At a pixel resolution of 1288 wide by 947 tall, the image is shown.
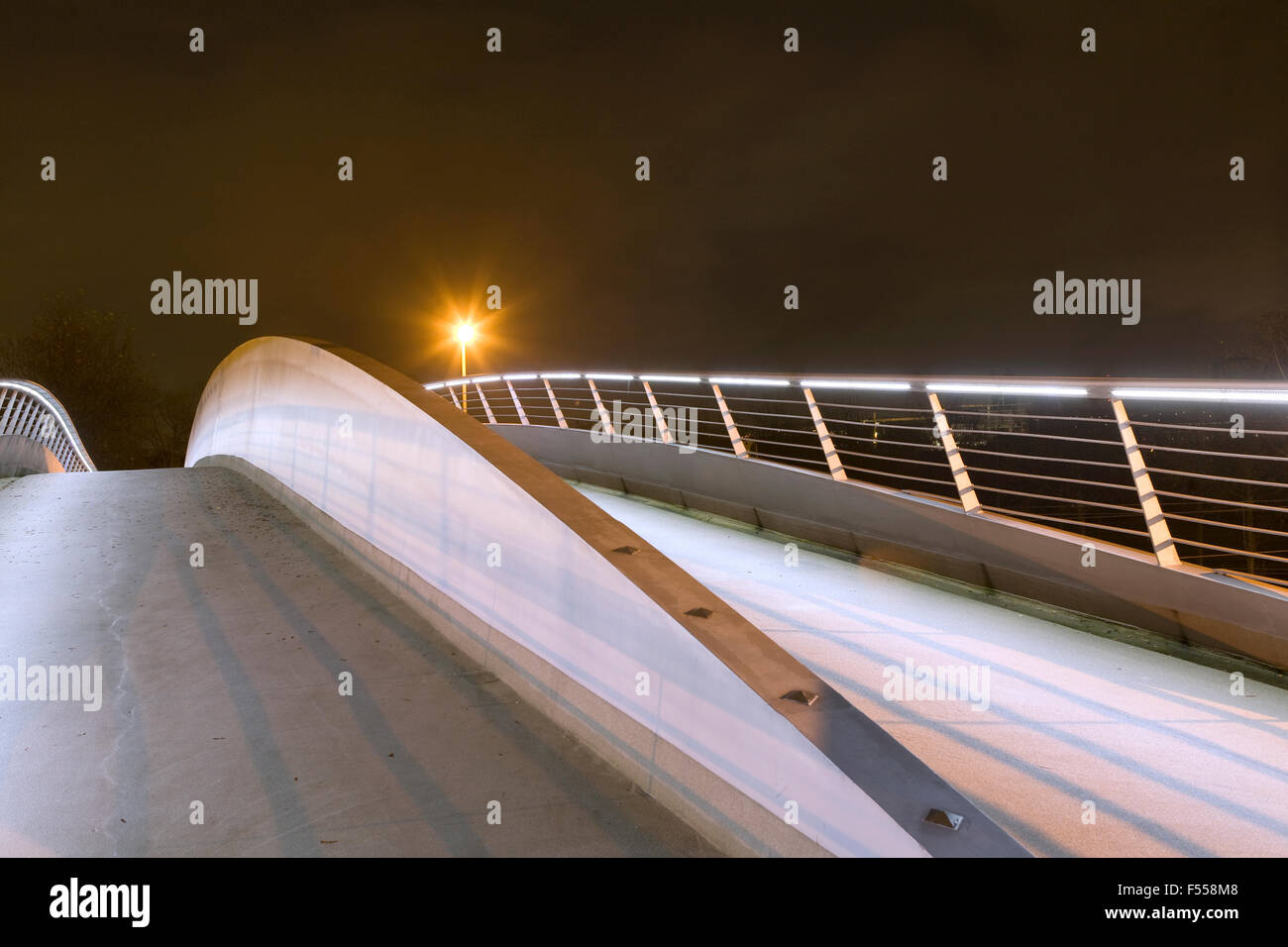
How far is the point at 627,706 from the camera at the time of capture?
384cm

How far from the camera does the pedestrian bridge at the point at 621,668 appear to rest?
10.6 feet

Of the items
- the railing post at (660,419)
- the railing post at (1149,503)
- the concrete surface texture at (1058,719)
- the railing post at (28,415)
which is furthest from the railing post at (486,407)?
the railing post at (1149,503)

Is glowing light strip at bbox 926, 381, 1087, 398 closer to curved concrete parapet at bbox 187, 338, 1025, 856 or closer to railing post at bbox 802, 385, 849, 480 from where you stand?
railing post at bbox 802, 385, 849, 480

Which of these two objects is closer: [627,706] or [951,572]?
[627,706]

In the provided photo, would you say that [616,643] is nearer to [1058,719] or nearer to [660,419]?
[1058,719]

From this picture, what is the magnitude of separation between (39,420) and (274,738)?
926 inches

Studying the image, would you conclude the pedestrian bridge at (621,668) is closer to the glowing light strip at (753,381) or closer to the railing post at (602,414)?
the glowing light strip at (753,381)

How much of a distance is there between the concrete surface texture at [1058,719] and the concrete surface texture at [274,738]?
1.45 m

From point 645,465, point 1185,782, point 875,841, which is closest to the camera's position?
point 875,841

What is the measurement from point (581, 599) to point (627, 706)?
0.57 metres

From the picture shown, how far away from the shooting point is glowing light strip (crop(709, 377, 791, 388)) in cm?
895

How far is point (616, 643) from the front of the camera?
154 inches
